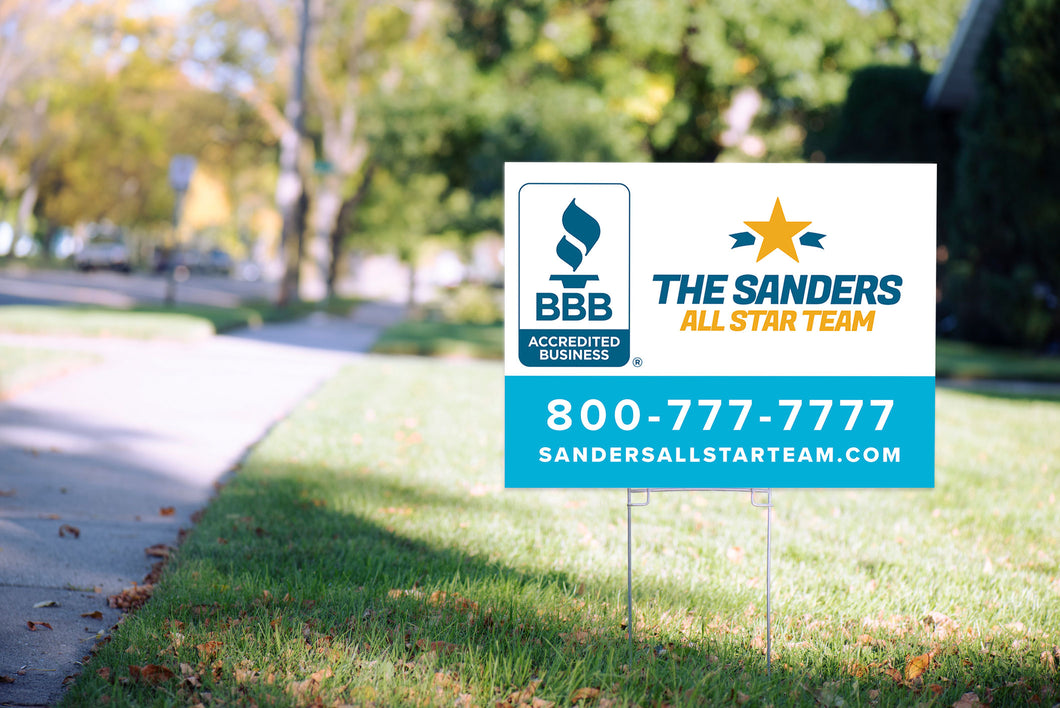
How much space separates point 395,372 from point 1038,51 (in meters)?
11.5

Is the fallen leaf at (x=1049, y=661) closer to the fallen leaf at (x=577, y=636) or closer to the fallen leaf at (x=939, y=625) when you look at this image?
the fallen leaf at (x=939, y=625)

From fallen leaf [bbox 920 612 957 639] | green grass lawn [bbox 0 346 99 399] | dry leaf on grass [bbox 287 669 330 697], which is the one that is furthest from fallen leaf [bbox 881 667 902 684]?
green grass lawn [bbox 0 346 99 399]

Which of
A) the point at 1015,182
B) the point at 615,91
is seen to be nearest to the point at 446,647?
the point at 1015,182

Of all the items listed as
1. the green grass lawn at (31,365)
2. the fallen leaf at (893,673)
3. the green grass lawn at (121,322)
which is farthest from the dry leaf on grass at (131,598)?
the green grass lawn at (121,322)

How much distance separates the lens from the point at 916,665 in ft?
13.0

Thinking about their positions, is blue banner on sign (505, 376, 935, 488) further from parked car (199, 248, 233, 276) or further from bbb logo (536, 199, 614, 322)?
parked car (199, 248, 233, 276)

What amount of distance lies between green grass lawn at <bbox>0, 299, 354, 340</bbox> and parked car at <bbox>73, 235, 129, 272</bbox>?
29209 millimetres

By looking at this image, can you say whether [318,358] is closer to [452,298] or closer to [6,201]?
[452,298]

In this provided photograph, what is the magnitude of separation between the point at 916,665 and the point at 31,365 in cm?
918

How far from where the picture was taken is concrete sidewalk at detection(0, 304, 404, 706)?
413 centimetres

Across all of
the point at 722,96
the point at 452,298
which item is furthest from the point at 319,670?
the point at 452,298

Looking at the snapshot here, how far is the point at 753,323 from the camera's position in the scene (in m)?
3.84

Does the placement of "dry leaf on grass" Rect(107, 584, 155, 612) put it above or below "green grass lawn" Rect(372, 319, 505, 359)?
below

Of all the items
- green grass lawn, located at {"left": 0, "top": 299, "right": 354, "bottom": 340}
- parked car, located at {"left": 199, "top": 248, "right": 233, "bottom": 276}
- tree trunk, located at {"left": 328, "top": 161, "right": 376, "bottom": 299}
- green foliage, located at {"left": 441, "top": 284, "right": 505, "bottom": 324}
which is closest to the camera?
green grass lawn, located at {"left": 0, "top": 299, "right": 354, "bottom": 340}
